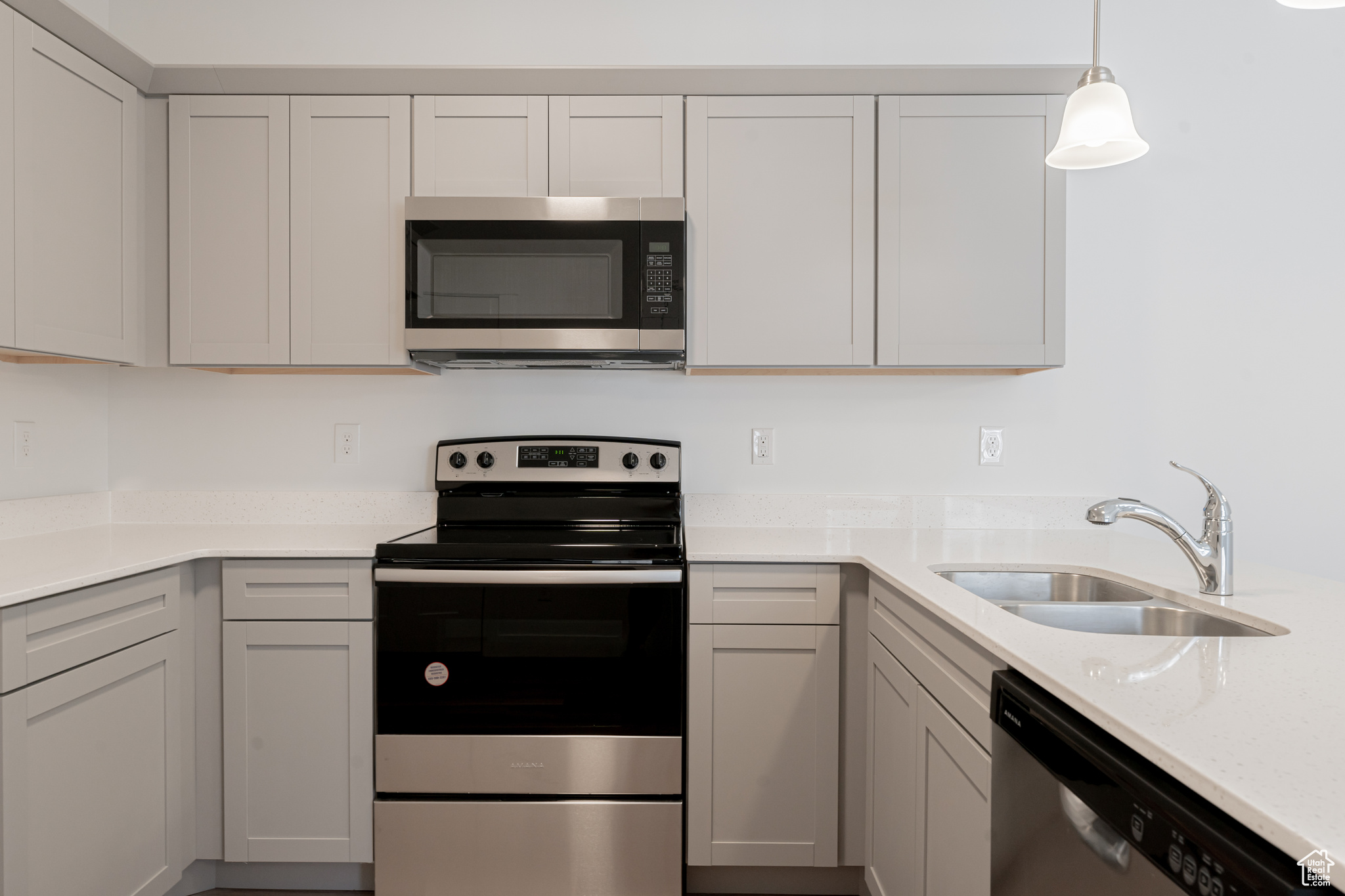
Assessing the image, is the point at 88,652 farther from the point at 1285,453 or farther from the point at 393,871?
the point at 1285,453

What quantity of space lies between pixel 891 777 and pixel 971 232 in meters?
1.45

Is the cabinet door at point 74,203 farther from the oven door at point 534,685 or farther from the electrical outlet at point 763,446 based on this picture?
the electrical outlet at point 763,446

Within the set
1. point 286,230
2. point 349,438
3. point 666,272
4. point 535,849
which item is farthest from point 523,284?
point 535,849

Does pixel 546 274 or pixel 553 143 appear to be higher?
pixel 553 143

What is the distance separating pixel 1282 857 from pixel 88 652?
1.92 m

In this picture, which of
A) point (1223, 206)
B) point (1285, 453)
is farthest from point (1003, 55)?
point (1285, 453)

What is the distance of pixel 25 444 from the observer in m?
1.99

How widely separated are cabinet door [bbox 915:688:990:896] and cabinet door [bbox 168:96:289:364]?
6.27 ft

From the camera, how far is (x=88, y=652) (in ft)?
4.75

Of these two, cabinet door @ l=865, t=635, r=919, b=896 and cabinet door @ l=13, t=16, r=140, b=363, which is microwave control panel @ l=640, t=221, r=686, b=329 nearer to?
cabinet door @ l=865, t=635, r=919, b=896

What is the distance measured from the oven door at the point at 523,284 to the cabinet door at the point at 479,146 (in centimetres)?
15

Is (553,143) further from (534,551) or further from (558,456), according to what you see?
(534,551)

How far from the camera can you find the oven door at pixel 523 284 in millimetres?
1920

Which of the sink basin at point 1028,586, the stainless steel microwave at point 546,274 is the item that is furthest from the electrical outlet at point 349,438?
the sink basin at point 1028,586
